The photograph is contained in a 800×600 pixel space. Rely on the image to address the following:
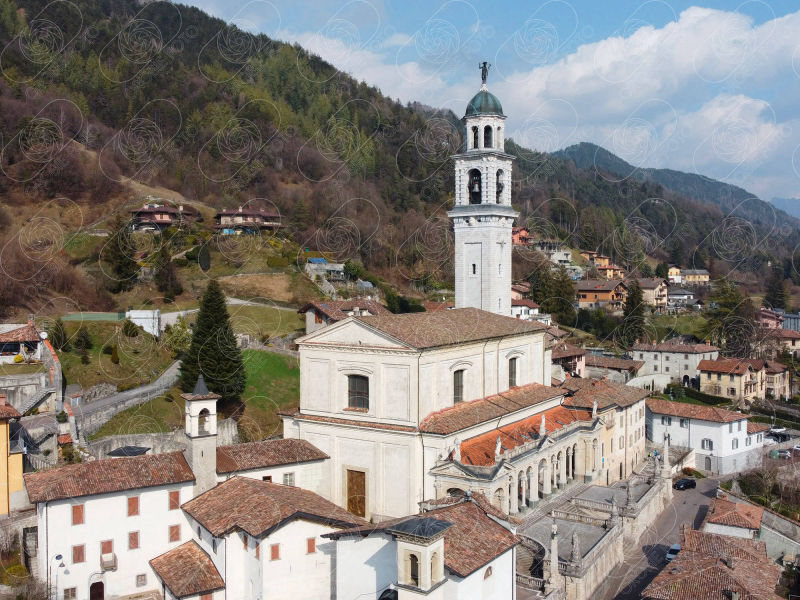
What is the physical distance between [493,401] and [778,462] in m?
24.2

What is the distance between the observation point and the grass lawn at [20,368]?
35844 millimetres

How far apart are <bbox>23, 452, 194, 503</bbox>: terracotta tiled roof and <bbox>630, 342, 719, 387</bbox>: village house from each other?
50883mm

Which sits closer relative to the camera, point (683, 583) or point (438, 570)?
point (438, 570)

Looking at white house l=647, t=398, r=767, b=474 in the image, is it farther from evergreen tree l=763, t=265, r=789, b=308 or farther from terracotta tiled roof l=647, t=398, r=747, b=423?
evergreen tree l=763, t=265, r=789, b=308

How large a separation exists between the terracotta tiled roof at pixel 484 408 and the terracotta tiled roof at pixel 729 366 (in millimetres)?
31812

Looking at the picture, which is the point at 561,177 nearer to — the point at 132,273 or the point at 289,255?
the point at 289,255

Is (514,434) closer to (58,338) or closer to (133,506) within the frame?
(133,506)

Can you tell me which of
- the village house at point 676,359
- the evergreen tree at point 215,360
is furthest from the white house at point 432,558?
the village house at point 676,359

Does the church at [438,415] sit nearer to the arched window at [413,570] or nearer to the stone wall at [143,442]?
the stone wall at [143,442]

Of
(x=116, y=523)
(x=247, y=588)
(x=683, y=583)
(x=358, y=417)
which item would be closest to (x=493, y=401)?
(x=358, y=417)

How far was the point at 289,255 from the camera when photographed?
2685 inches

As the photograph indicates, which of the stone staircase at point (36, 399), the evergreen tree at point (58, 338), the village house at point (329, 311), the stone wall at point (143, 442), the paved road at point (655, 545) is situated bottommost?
the paved road at point (655, 545)

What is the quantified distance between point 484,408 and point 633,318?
54.5 m

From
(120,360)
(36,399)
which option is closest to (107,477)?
(36,399)
